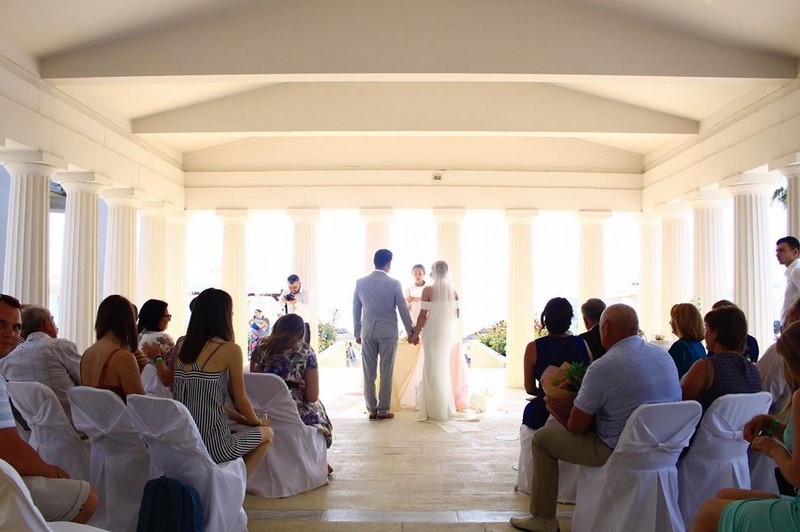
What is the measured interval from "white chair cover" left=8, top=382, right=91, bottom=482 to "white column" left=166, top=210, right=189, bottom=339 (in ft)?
28.4

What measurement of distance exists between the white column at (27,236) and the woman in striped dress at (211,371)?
4.45m

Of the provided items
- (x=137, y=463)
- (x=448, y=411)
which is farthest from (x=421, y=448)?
(x=137, y=463)

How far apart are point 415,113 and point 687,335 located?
6445 millimetres

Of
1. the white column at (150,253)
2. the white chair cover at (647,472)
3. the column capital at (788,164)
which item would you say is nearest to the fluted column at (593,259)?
the column capital at (788,164)

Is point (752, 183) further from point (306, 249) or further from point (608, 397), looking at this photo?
point (306, 249)

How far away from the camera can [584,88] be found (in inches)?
385

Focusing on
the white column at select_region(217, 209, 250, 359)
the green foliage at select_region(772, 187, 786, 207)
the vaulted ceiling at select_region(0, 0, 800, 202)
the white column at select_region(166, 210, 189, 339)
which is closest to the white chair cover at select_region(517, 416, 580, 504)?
the vaulted ceiling at select_region(0, 0, 800, 202)

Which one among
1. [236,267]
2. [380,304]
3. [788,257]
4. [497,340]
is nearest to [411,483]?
[380,304]

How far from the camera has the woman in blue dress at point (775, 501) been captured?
230 centimetres

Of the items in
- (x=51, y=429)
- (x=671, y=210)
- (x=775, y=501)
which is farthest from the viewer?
(x=671, y=210)

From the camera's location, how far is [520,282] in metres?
12.1

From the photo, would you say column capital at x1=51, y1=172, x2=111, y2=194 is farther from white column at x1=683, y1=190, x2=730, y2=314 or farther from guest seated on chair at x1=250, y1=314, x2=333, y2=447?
white column at x1=683, y1=190, x2=730, y2=314

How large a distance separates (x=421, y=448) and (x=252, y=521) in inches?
88.1

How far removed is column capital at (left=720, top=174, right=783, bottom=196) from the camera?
335 inches
